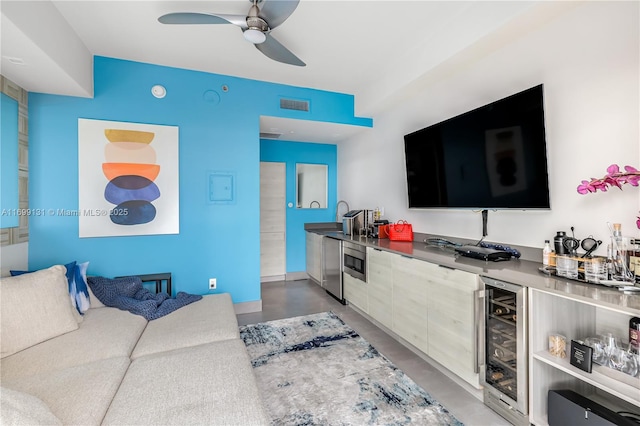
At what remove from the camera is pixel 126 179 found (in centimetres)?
289

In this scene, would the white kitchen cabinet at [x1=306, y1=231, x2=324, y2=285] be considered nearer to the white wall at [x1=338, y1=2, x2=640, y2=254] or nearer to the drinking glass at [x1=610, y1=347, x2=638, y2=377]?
the white wall at [x1=338, y1=2, x2=640, y2=254]

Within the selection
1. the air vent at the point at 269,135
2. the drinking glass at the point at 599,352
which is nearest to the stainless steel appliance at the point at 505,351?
the drinking glass at the point at 599,352

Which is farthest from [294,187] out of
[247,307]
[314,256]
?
[247,307]

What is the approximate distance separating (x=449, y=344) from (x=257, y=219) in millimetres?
2355

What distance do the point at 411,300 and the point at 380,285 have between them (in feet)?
1.50

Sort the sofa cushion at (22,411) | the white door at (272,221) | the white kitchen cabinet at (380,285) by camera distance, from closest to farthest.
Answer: the sofa cushion at (22,411), the white kitchen cabinet at (380,285), the white door at (272,221)

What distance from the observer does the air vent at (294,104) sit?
353 centimetres

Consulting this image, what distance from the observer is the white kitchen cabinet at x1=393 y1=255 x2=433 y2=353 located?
7.18 ft

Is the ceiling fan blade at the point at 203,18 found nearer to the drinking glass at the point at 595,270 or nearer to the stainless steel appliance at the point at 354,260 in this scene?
the stainless steel appliance at the point at 354,260

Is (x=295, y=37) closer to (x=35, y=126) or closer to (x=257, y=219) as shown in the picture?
(x=257, y=219)

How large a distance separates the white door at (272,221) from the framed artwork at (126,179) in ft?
5.82

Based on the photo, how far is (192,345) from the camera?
1.84 m

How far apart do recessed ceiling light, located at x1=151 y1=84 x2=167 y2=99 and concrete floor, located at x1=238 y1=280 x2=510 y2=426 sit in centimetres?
258

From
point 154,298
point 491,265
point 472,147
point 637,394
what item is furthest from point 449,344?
point 154,298
